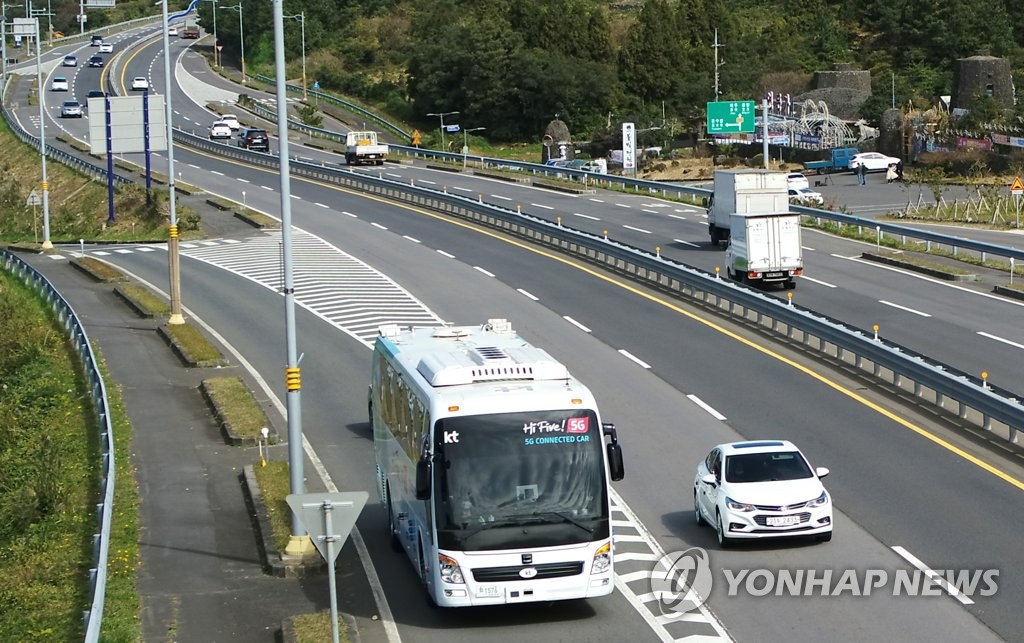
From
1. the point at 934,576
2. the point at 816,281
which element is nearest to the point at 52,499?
the point at 934,576

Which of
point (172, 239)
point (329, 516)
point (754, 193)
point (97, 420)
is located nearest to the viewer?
point (329, 516)

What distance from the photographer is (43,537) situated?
2191 cm

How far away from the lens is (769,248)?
42344mm

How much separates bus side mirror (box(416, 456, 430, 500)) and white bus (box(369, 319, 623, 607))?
2 centimetres

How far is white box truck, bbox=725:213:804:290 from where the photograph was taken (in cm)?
4212

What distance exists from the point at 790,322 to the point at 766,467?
14676mm

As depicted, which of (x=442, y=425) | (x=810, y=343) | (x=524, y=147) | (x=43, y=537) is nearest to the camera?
(x=442, y=425)

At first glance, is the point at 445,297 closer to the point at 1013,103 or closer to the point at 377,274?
the point at 377,274

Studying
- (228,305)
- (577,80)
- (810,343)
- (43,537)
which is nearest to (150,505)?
(43,537)

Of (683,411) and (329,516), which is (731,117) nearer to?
(683,411)

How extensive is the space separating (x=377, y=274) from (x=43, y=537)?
26486 mm

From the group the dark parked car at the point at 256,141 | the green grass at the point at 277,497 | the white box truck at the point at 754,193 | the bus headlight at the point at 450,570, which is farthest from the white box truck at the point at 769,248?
the dark parked car at the point at 256,141

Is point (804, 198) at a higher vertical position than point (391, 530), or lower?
higher

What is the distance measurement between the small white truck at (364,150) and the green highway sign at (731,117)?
72.7 ft
